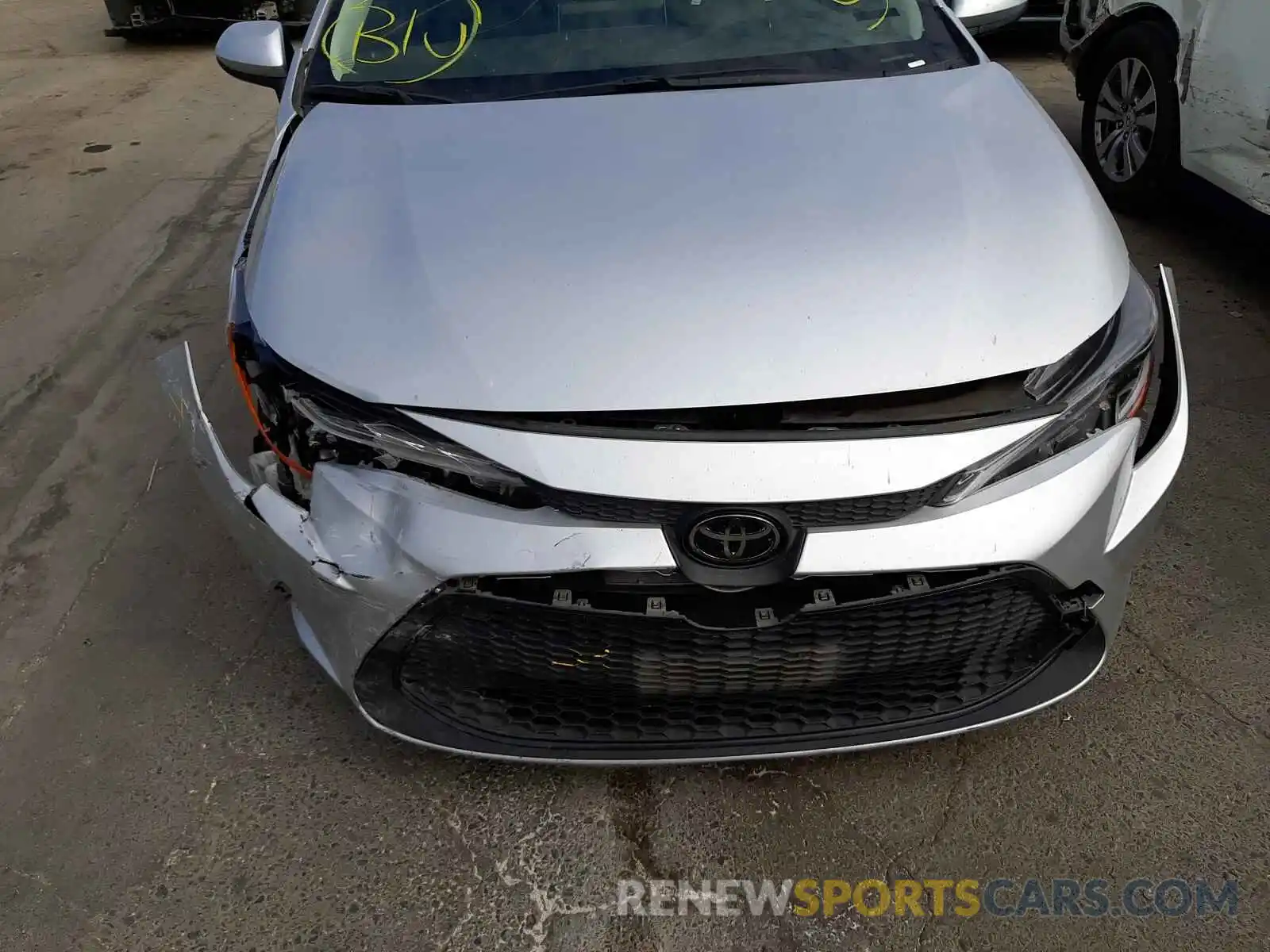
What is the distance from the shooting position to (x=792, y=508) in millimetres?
1484

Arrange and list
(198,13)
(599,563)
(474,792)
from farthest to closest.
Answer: (198,13) < (474,792) < (599,563)

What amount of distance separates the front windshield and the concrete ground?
97 centimetres

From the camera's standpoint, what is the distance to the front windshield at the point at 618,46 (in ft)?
7.59

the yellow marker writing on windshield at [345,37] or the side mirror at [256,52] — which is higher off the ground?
the yellow marker writing on windshield at [345,37]

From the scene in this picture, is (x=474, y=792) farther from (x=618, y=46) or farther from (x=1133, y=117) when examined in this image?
(x=1133, y=117)

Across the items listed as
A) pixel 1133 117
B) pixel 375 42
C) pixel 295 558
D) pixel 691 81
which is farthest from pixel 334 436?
pixel 1133 117

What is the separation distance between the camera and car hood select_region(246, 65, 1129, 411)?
158cm

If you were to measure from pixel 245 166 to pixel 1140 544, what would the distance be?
528 cm

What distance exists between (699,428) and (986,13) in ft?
6.43

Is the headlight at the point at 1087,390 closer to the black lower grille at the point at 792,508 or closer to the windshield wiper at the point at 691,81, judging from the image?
the black lower grille at the point at 792,508

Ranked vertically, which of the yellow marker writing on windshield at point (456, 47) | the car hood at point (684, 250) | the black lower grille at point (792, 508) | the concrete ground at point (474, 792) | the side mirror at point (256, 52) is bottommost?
the concrete ground at point (474, 792)

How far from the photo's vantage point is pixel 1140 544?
5.67ft

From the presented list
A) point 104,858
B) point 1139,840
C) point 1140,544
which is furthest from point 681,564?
point 104,858

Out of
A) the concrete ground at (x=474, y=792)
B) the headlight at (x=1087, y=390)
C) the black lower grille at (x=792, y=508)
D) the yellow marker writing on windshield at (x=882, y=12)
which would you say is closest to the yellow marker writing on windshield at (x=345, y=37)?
the concrete ground at (x=474, y=792)
